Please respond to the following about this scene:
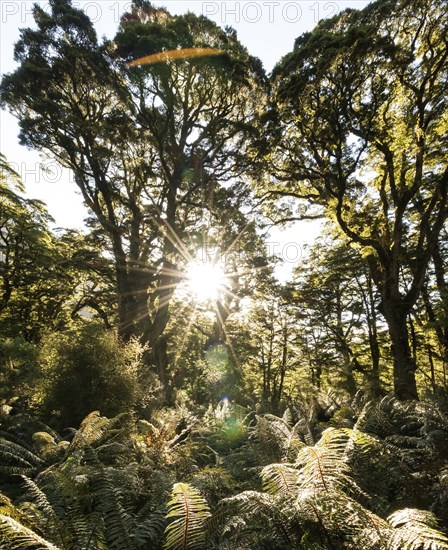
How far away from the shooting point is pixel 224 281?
2109cm

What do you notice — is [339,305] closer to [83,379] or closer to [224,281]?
[224,281]

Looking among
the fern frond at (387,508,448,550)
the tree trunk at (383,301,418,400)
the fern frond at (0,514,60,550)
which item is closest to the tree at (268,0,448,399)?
the tree trunk at (383,301,418,400)

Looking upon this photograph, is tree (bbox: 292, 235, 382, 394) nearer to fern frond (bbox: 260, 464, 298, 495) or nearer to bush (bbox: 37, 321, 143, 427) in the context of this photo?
bush (bbox: 37, 321, 143, 427)

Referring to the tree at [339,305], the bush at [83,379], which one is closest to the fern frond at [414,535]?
the bush at [83,379]

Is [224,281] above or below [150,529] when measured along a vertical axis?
above

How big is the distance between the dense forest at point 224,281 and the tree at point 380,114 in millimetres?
82

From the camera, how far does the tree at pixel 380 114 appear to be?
10766 millimetres

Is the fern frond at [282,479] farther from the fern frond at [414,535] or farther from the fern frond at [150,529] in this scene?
the fern frond at [150,529]

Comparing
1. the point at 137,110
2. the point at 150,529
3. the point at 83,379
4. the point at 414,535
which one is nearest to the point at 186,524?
the point at 150,529

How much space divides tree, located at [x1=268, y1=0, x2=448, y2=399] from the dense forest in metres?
0.08

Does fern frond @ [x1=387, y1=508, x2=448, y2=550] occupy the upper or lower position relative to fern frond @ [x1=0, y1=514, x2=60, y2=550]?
upper

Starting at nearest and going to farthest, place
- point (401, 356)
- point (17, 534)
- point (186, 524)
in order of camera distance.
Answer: point (17, 534), point (186, 524), point (401, 356)

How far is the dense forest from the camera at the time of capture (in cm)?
334

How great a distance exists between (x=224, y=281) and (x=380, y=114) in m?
11.7
